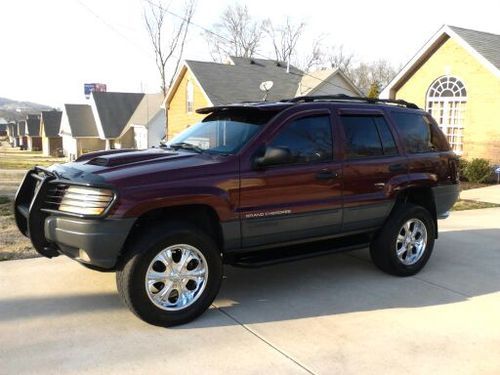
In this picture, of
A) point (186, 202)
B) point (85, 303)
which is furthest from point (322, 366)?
point (85, 303)

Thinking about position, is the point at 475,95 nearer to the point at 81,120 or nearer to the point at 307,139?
the point at 307,139

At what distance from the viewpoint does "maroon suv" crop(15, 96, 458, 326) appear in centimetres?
428

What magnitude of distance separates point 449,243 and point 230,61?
2933 centimetres

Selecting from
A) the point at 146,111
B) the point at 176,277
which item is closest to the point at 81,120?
the point at 146,111

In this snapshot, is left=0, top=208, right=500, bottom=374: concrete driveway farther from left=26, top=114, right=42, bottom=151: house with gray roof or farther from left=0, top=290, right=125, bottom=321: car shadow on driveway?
left=26, top=114, right=42, bottom=151: house with gray roof

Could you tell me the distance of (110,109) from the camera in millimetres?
52812

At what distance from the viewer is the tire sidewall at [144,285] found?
4266mm

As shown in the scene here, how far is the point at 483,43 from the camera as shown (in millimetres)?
20719

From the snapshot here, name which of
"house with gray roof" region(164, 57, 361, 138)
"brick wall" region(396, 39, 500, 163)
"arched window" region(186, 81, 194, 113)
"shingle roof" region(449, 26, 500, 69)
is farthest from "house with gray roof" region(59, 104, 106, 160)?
"shingle roof" region(449, 26, 500, 69)

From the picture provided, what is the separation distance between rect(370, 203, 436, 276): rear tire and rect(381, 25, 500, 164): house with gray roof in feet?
48.9

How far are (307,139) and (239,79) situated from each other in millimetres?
26554

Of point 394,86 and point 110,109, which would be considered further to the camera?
point 110,109

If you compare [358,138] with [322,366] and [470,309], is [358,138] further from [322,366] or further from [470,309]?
[322,366]

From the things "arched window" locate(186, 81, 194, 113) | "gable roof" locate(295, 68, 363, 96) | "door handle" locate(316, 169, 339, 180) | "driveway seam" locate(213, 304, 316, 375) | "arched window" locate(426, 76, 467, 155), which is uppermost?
"gable roof" locate(295, 68, 363, 96)
